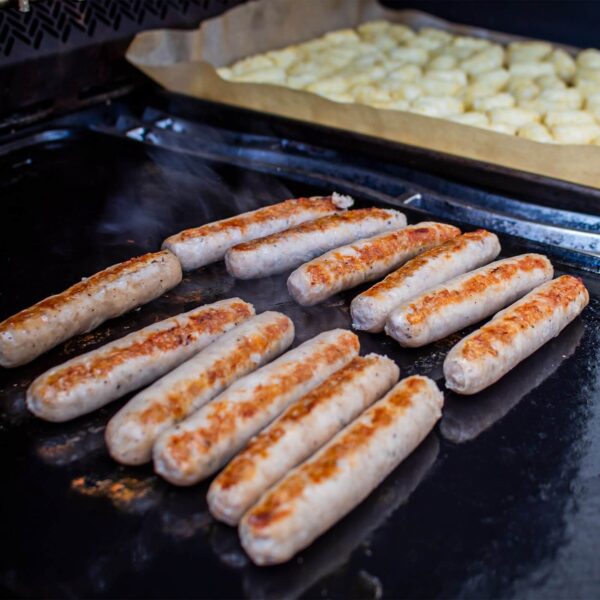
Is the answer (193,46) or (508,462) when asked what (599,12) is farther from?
(508,462)

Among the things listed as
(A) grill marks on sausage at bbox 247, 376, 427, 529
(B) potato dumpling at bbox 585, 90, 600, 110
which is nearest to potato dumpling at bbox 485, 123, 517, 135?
(B) potato dumpling at bbox 585, 90, 600, 110

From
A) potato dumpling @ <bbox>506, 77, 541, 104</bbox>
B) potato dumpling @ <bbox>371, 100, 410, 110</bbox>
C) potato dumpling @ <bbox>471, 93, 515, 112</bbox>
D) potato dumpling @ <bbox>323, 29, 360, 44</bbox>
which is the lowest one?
potato dumpling @ <bbox>506, 77, 541, 104</bbox>

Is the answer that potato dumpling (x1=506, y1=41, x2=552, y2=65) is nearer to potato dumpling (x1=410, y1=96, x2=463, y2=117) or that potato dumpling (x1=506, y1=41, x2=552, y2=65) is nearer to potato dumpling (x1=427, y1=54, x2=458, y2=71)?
potato dumpling (x1=427, y1=54, x2=458, y2=71)

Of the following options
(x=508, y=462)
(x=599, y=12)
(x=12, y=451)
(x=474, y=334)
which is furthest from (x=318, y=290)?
(x=599, y=12)

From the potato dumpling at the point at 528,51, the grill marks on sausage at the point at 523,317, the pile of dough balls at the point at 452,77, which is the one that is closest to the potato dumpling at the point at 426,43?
the pile of dough balls at the point at 452,77

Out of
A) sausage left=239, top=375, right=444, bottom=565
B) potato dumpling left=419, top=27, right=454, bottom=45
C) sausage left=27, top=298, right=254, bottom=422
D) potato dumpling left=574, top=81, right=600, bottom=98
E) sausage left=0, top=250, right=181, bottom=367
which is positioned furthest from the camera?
potato dumpling left=419, top=27, right=454, bottom=45

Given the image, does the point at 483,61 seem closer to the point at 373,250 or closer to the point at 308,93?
the point at 308,93
